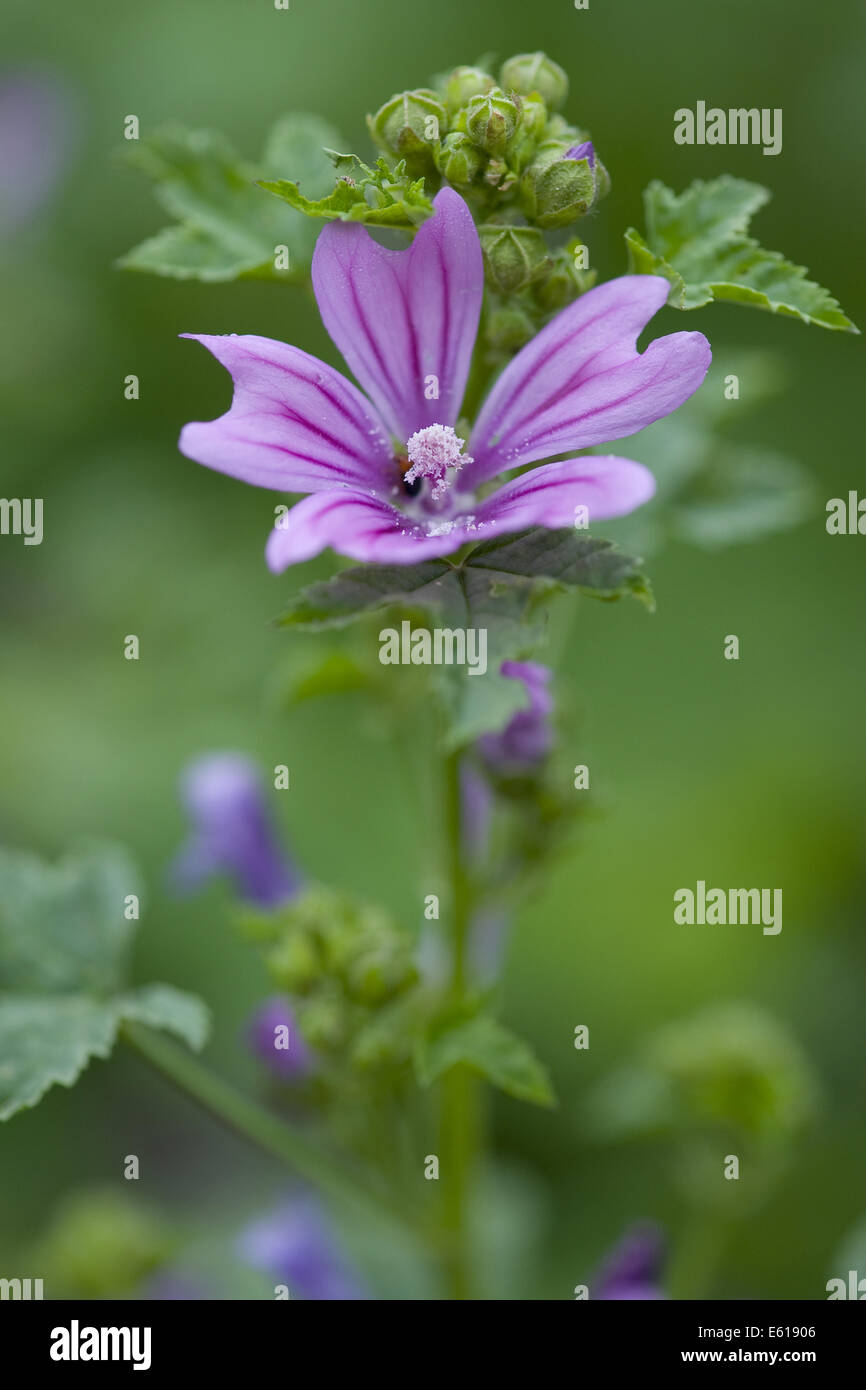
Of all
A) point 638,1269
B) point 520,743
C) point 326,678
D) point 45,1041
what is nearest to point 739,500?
point 520,743

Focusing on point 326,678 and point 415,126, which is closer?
point 415,126

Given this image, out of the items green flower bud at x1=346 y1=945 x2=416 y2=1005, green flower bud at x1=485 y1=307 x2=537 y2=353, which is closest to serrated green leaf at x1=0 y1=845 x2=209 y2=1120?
green flower bud at x1=346 y1=945 x2=416 y2=1005

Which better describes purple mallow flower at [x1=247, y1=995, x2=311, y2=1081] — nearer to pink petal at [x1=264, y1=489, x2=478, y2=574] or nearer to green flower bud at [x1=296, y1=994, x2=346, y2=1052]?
green flower bud at [x1=296, y1=994, x2=346, y2=1052]

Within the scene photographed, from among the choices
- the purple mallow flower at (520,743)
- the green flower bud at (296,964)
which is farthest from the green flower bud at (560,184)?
the green flower bud at (296,964)

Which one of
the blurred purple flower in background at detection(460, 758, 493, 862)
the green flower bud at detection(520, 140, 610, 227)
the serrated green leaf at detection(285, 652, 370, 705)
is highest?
the green flower bud at detection(520, 140, 610, 227)

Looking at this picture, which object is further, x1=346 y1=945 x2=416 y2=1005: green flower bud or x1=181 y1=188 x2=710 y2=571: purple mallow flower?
x1=346 y1=945 x2=416 y2=1005: green flower bud

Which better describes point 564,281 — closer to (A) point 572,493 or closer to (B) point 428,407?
(B) point 428,407

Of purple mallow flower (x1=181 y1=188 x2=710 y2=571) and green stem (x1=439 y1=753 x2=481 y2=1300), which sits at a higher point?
purple mallow flower (x1=181 y1=188 x2=710 y2=571)

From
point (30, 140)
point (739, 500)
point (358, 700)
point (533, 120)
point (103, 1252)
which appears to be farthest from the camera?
point (30, 140)
